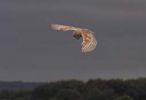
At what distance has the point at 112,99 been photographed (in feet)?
301

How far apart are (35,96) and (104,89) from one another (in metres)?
10.7

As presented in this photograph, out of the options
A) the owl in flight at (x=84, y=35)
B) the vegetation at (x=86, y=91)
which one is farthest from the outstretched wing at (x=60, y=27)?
the vegetation at (x=86, y=91)

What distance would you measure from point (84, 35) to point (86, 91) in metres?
77.3

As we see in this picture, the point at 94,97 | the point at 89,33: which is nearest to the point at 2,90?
the point at 94,97

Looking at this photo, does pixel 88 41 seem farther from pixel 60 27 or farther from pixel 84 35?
pixel 60 27

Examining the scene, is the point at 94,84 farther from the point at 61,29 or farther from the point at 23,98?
the point at 61,29

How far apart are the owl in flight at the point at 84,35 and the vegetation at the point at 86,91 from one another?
68.3 metres

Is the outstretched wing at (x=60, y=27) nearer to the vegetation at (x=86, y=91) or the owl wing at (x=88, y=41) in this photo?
the owl wing at (x=88, y=41)

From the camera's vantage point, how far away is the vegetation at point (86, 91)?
3693 inches

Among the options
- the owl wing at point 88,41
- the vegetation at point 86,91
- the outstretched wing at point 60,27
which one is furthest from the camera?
the vegetation at point 86,91

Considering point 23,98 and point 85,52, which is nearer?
point 85,52

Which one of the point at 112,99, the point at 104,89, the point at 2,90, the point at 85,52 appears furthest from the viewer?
the point at 2,90

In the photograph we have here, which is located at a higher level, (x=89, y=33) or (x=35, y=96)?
(x=35, y=96)

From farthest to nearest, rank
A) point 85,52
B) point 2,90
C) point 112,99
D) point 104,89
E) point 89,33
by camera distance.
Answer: point 2,90
point 104,89
point 112,99
point 89,33
point 85,52
